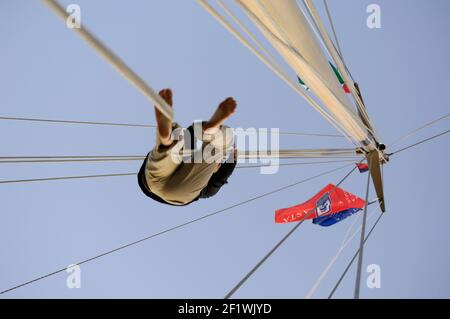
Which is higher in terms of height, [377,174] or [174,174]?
[377,174]

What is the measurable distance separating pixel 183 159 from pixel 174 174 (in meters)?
0.15

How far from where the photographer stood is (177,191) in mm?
3195

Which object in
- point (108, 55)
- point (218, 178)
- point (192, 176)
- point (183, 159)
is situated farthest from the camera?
point (218, 178)

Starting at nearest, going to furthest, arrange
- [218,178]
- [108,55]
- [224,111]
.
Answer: [108,55] → [224,111] → [218,178]

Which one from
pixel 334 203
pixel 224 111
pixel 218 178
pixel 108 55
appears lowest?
pixel 108 55

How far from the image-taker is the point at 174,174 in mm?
3070

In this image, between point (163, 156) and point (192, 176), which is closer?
point (163, 156)

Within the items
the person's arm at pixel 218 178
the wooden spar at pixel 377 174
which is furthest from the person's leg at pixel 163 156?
the wooden spar at pixel 377 174

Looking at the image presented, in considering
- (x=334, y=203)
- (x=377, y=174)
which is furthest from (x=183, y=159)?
(x=334, y=203)

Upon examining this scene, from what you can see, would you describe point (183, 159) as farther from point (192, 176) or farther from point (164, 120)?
point (164, 120)

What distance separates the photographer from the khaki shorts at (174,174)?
281 centimetres

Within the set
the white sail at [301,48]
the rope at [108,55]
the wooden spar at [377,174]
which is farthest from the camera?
the wooden spar at [377,174]

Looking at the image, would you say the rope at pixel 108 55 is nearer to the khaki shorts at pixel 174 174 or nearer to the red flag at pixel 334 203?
the khaki shorts at pixel 174 174

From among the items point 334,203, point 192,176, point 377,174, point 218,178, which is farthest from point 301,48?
point 334,203
